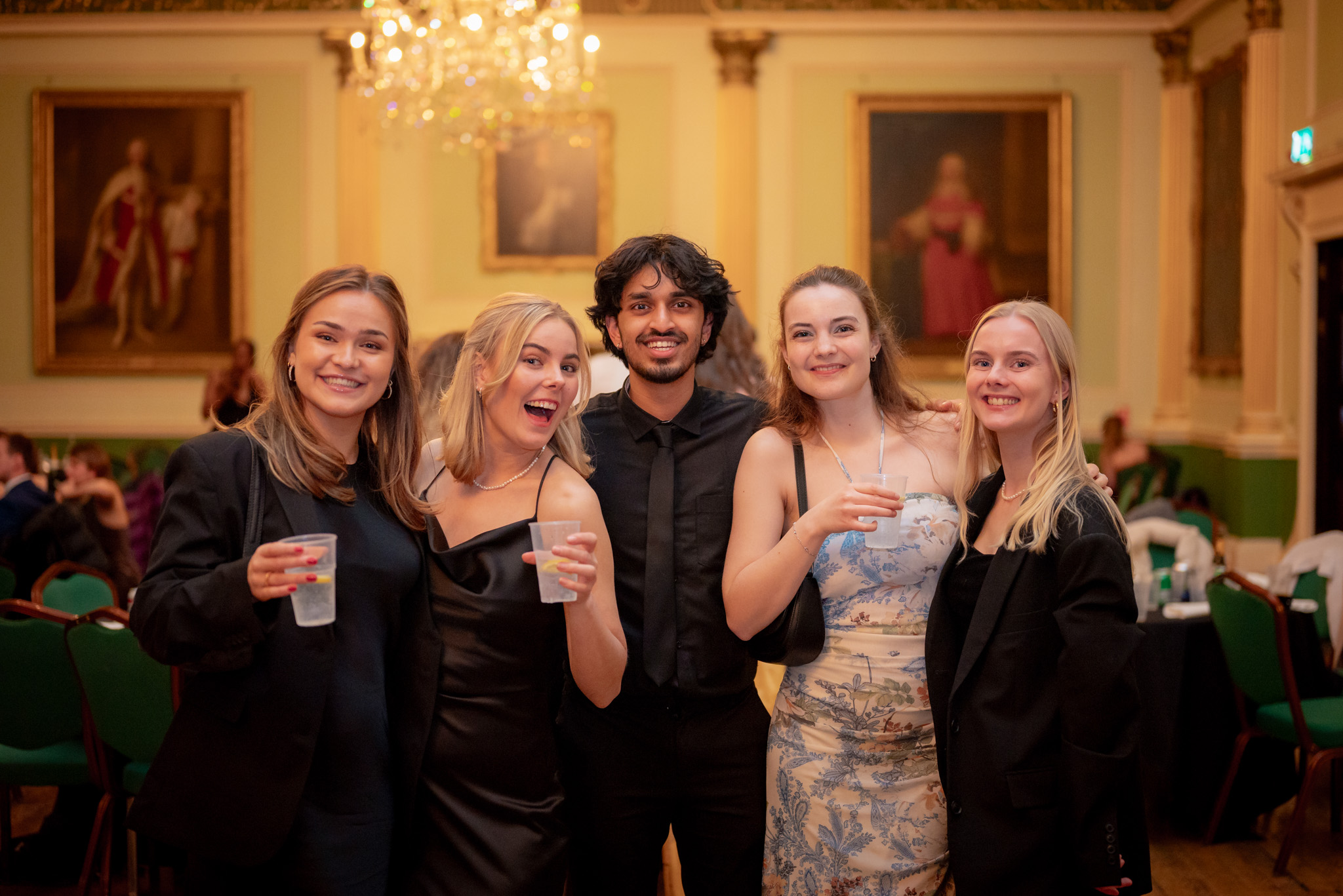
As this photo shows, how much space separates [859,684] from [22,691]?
2.85 meters

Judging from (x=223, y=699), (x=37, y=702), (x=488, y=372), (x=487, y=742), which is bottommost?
(x=37, y=702)

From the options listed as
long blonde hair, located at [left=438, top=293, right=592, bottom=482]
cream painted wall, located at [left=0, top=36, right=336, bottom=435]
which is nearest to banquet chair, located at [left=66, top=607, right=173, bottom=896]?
long blonde hair, located at [left=438, top=293, right=592, bottom=482]

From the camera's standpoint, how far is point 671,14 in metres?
9.05

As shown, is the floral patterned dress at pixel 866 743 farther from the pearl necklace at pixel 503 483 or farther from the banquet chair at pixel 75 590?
the banquet chair at pixel 75 590

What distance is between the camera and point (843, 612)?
7.13 feet

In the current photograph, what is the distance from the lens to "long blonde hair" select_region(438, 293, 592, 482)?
6.69 ft

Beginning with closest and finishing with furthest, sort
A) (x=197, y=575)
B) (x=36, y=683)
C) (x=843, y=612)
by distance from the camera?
1. (x=197, y=575)
2. (x=843, y=612)
3. (x=36, y=683)

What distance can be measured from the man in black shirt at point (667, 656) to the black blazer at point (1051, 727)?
0.45 metres

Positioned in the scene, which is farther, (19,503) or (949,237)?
(949,237)

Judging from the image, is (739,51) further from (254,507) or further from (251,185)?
(254,507)

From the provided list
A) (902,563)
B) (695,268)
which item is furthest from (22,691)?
(902,563)

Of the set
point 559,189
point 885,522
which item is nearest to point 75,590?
point 885,522

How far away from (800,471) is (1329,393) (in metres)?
6.37

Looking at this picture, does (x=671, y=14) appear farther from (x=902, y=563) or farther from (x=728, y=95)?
(x=902, y=563)
